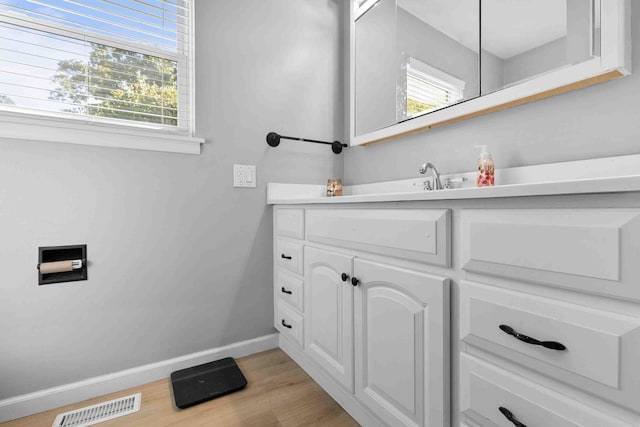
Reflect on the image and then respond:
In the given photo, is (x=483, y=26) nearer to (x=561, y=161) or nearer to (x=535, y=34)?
(x=535, y=34)

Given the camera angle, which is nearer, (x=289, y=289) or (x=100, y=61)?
(x=100, y=61)

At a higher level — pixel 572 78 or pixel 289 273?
pixel 572 78

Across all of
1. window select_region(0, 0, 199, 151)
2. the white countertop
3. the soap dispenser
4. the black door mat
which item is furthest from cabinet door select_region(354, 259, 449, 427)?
window select_region(0, 0, 199, 151)

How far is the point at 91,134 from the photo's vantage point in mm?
1384

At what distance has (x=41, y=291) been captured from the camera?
1.31 meters

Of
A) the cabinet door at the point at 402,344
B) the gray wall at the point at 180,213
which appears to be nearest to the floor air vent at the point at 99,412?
the gray wall at the point at 180,213

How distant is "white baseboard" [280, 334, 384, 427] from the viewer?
1.17 metres

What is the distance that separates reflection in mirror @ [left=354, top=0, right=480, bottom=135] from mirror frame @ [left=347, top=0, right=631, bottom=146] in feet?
0.20

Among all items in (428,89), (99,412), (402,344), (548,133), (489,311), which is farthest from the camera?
(428,89)

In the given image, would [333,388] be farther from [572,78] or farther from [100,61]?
[100,61]

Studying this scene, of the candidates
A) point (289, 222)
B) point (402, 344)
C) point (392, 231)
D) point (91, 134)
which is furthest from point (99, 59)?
point (402, 344)

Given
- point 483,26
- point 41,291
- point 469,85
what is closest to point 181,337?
point 41,291

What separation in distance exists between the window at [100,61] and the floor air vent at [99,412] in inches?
49.8

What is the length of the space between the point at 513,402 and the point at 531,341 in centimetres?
16
